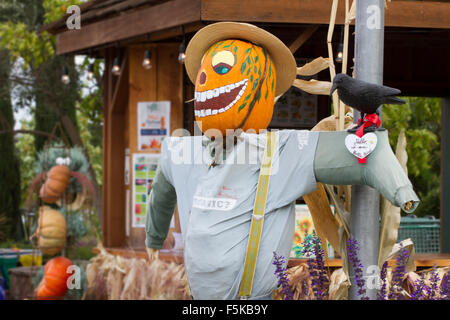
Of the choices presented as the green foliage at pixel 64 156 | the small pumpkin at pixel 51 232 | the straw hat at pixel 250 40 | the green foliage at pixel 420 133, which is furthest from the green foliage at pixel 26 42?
the straw hat at pixel 250 40

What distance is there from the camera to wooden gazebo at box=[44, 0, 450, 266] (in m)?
4.93

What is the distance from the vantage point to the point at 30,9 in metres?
13.3

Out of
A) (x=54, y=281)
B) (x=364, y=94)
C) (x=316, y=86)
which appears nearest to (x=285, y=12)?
(x=316, y=86)

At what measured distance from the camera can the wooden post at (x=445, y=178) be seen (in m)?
9.01

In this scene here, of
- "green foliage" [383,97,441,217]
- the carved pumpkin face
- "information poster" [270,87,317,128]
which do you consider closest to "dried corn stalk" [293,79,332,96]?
the carved pumpkin face

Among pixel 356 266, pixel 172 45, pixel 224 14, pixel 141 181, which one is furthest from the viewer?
pixel 141 181

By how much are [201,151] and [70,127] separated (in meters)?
8.72

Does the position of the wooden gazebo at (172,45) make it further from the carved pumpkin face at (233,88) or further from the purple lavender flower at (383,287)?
the purple lavender flower at (383,287)

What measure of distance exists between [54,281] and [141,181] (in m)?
1.35

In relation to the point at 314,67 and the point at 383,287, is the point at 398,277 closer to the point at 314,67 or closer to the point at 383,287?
the point at 383,287

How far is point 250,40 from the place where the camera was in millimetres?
3371
